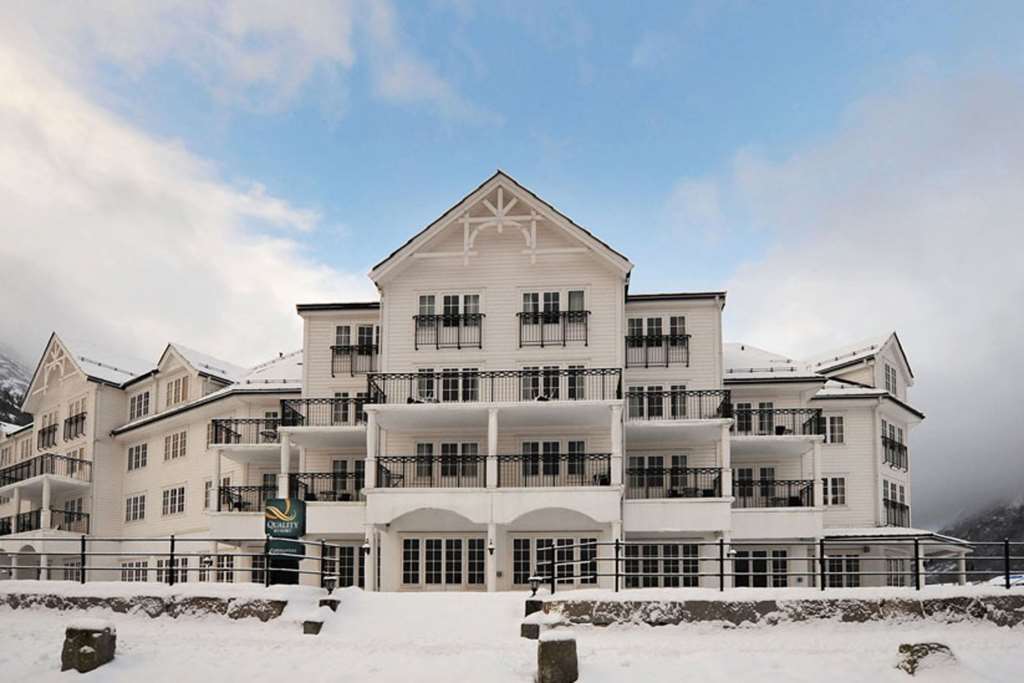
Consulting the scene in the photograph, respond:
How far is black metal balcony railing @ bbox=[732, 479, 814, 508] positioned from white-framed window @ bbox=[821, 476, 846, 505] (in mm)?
4314

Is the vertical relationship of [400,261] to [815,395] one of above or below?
above

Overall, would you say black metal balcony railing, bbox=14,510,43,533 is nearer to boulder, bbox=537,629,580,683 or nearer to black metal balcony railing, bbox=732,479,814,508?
black metal balcony railing, bbox=732,479,814,508

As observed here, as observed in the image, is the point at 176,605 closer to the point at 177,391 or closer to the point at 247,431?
the point at 247,431

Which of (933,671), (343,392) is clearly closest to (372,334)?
(343,392)

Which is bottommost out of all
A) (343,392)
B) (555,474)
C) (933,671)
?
(933,671)

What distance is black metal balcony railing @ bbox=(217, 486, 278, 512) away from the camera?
42.5 m

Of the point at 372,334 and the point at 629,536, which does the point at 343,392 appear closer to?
the point at 372,334

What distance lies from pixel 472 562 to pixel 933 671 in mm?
20127

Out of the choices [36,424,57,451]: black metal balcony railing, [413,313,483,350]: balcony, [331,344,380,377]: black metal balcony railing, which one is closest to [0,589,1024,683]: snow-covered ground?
[413,313,483,350]: balcony

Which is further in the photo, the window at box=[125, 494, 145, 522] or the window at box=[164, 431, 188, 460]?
the window at box=[125, 494, 145, 522]

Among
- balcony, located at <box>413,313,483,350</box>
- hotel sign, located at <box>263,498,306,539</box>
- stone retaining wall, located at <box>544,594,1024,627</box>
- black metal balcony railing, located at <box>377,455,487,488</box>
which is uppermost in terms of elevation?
balcony, located at <box>413,313,483,350</box>

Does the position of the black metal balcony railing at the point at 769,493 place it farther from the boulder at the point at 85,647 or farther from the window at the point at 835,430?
the boulder at the point at 85,647

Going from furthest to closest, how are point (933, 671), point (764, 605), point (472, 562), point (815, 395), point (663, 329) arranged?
point (815, 395) → point (663, 329) → point (472, 562) → point (764, 605) → point (933, 671)

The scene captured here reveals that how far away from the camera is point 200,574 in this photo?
145 feet
